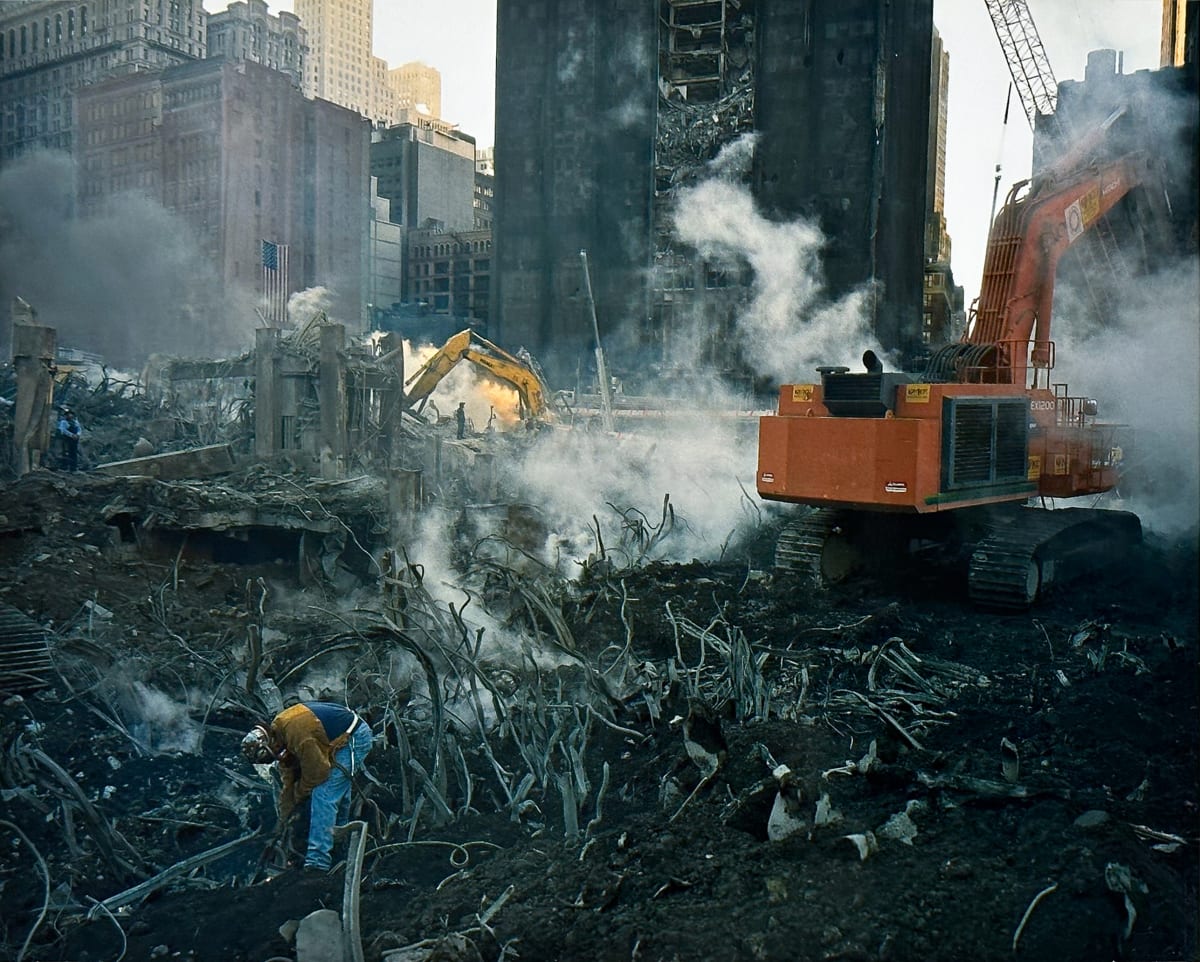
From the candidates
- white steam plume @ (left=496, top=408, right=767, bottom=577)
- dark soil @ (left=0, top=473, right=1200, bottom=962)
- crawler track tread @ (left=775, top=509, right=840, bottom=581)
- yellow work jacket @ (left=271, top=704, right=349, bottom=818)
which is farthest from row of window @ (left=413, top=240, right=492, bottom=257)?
yellow work jacket @ (left=271, top=704, right=349, bottom=818)

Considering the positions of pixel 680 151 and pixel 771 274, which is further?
pixel 680 151

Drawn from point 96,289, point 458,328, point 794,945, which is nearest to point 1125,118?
point 794,945

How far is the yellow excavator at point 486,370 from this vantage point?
17.3 meters

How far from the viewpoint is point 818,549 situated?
29.7 ft

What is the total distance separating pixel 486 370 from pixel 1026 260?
10.4 m

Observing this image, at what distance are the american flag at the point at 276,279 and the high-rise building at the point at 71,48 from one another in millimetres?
5752

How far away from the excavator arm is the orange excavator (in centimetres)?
2

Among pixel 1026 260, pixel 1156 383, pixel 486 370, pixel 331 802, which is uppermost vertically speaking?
pixel 1026 260

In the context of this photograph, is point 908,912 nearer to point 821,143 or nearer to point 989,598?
point 989,598

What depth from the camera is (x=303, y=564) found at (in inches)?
417

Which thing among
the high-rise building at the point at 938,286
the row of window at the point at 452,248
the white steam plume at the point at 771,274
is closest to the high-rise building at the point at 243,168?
the row of window at the point at 452,248

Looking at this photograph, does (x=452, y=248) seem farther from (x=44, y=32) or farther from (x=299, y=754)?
(x=299, y=754)

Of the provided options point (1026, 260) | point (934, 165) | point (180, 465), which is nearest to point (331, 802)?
point (180, 465)

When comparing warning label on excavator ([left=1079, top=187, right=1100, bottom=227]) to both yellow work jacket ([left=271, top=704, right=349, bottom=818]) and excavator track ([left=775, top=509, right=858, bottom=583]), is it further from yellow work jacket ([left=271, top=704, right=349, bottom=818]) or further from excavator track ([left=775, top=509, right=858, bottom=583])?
yellow work jacket ([left=271, top=704, right=349, bottom=818])
